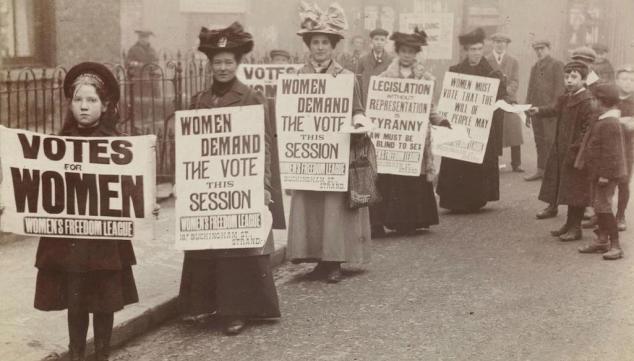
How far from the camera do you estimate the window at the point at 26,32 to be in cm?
1062

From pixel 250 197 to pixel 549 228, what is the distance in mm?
4919

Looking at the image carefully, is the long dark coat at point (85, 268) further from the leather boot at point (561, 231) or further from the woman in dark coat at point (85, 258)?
the leather boot at point (561, 231)

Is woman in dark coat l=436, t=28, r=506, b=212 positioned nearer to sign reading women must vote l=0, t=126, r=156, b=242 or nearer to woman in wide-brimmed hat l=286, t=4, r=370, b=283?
Result: woman in wide-brimmed hat l=286, t=4, r=370, b=283

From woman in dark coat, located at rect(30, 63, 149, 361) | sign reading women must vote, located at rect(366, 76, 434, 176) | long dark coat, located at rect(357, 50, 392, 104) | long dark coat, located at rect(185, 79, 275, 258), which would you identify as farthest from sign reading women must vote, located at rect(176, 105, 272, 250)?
long dark coat, located at rect(357, 50, 392, 104)

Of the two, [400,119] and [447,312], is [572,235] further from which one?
[447,312]

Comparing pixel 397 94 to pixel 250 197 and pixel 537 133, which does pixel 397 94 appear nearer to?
pixel 250 197

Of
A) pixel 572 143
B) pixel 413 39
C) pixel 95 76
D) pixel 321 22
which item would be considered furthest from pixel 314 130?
pixel 572 143

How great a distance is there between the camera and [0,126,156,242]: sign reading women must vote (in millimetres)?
5145

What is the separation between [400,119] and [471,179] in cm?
206


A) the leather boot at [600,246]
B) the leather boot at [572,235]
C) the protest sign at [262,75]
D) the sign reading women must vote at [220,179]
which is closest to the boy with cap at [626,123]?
the leather boot at [572,235]

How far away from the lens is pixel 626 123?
30.6 ft

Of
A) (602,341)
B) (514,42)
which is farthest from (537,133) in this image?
(514,42)

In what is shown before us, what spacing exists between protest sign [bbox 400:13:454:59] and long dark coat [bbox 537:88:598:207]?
9.31 metres

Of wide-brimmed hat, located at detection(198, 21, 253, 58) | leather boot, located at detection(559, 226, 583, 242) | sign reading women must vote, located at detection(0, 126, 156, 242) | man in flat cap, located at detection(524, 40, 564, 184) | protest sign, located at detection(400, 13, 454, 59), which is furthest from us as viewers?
protest sign, located at detection(400, 13, 454, 59)
